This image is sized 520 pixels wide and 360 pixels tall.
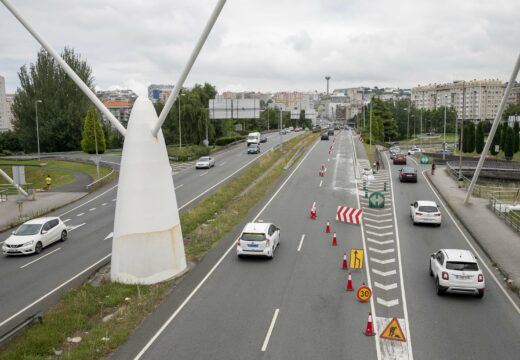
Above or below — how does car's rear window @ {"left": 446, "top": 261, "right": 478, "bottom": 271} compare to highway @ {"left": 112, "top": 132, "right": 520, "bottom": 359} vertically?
above

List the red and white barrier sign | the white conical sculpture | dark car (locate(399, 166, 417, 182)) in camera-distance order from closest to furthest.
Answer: the white conical sculpture, the red and white barrier sign, dark car (locate(399, 166, 417, 182))

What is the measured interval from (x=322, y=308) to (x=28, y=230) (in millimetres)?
15659

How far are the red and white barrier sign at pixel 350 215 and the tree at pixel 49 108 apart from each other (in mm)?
62578

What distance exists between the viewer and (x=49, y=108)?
8031 cm

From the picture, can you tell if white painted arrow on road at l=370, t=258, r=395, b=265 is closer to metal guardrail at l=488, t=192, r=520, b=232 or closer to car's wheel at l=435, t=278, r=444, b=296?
car's wheel at l=435, t=278, r=444, b=296

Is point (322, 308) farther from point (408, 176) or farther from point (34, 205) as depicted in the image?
point (408, 176)

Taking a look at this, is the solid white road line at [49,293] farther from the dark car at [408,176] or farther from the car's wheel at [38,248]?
the dark car at [408,176]

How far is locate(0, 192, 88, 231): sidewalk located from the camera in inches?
1260

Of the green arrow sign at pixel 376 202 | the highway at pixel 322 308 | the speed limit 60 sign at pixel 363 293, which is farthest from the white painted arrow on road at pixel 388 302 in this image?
the green arrow sign at pixel 376 202

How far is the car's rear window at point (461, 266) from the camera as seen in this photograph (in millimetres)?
16266

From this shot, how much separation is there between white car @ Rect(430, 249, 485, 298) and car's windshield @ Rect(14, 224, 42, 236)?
59.8 ft

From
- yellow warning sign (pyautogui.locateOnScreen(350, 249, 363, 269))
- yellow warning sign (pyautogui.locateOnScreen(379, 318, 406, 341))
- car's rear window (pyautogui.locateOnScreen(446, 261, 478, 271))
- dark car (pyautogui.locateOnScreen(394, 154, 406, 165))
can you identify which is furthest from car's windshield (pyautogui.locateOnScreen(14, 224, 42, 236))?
dark car (pyautogui.locateOnScreen(394, 154, 406, 165))

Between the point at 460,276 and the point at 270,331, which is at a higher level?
the point at 460,276

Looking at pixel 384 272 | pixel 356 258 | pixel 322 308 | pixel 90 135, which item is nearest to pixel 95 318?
pixel 322 308
